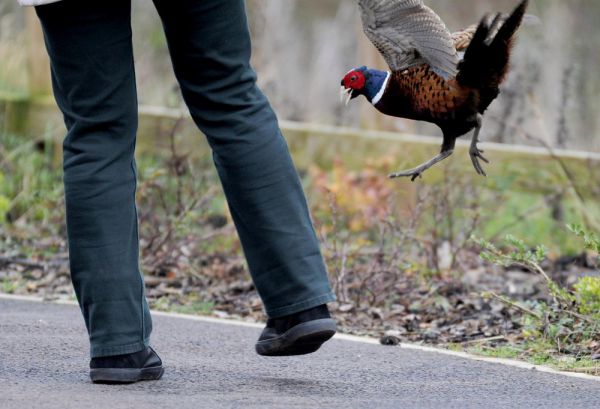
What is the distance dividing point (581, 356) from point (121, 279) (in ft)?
5.84

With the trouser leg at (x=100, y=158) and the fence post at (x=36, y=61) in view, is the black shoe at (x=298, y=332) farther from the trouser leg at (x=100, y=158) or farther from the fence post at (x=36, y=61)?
the fence post at (x=36, y=61)

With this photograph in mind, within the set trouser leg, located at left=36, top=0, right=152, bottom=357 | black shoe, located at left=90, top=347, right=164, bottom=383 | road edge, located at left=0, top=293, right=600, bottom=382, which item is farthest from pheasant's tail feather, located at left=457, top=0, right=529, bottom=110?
black shoe, located at left=90, top=347, right=164, bottom=383

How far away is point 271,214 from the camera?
3.46 m

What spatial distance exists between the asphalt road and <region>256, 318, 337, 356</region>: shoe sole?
12 centimetres

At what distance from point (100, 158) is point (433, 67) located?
121cm

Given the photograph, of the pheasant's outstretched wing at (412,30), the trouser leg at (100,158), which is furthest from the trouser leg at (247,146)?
the pheasant's outstretched wing at (412,30)

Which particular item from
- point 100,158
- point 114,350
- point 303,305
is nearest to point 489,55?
point 303,305

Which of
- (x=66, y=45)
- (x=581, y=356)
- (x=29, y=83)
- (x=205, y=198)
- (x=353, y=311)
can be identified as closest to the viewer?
(x=66, y=45)

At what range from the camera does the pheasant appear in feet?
12.4

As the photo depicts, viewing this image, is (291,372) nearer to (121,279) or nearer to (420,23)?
(121,279)

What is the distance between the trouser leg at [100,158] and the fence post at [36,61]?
544cm

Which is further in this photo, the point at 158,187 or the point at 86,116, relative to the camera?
the point at 158,187

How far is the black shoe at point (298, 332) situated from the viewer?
340cm

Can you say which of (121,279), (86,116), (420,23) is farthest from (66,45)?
(420,23)
